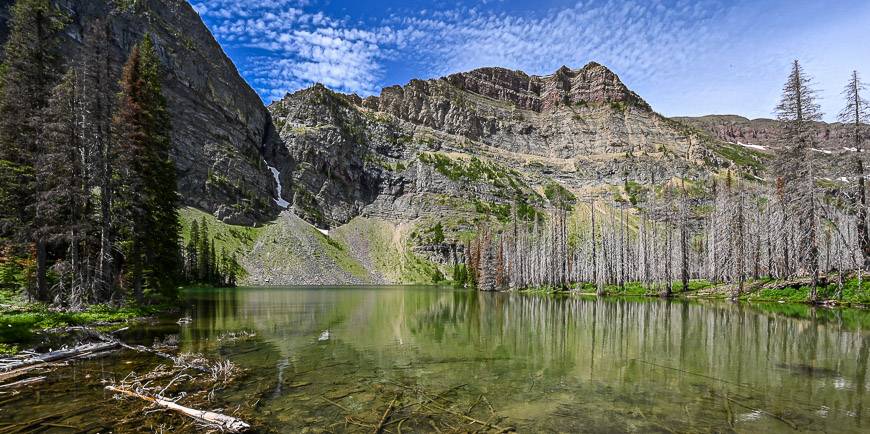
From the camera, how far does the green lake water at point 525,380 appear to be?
9969 mm

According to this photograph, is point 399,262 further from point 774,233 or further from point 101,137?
point 101,137

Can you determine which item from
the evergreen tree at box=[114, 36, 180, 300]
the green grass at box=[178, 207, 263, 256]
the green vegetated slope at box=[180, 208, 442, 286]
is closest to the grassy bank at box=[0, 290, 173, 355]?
the evergreen tree at box=[114, 36, 180, 300]

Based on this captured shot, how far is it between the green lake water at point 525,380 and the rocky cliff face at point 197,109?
14948cm

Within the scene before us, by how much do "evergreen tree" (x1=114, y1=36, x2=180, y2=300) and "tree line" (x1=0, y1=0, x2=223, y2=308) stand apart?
107mm

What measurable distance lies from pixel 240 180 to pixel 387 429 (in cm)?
18270

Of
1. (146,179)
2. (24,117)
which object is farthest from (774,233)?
(24,117)

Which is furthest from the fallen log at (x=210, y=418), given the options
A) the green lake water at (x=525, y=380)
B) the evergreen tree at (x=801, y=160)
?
the evergreen tree at (x=801, y=160)

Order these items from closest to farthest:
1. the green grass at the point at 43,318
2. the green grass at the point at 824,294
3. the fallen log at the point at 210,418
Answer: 1. the fallen log at the point at 210,418
2. the green grass at the point at 43,318
3. the green grass at the point at 824,294

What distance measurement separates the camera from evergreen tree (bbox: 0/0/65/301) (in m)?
27.2

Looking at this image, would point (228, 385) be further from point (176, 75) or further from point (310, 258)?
point (176, 75)

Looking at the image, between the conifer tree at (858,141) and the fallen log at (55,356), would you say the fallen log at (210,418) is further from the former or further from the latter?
the conifer tree at (858,141)

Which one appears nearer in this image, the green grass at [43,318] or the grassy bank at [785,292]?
the green grass at [43,318]

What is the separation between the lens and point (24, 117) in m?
29.0

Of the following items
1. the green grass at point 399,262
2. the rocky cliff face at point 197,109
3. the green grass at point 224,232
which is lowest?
the green grass at point 399,262
